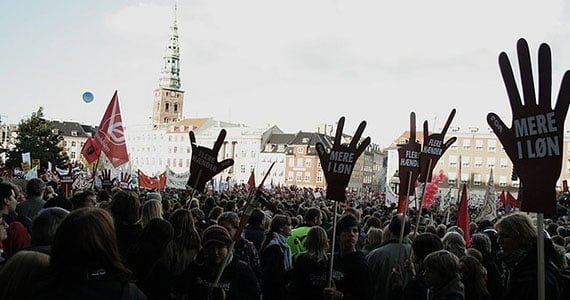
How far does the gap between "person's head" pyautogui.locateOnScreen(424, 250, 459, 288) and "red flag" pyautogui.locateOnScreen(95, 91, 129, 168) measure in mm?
11258

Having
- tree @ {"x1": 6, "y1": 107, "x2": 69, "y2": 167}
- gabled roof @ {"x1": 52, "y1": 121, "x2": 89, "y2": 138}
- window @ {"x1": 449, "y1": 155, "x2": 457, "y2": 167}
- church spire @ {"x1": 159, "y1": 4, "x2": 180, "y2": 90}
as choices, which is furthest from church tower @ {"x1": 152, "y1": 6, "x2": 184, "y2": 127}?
tree @ {"x1": 6, "y1": 107, "x2": 69, "y2": 167}

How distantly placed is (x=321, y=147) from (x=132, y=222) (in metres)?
2.65

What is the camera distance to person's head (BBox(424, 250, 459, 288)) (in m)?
5.31

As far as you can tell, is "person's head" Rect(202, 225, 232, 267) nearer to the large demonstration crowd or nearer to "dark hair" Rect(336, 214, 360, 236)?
the large demonstration crowd

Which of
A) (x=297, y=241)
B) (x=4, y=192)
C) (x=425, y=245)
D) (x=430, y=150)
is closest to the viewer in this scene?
(x=425, y=245)

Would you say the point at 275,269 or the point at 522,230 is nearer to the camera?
the point at 522,230

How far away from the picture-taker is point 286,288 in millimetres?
7457

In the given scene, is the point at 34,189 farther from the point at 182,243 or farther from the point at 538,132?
the point at 538,132

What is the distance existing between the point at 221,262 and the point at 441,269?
1896 mm

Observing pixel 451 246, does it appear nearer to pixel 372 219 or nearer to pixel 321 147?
pixel 321 147

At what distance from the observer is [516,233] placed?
5.49 m

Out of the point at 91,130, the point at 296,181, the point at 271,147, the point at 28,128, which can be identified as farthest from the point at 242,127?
the point at 28,128

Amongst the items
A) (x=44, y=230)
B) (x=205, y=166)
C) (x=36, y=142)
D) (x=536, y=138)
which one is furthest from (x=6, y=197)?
(x=36, y=142)

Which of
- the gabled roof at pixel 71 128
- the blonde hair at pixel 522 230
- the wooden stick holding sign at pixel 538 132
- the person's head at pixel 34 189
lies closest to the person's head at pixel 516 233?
the blonde hair at pixel 522 230
